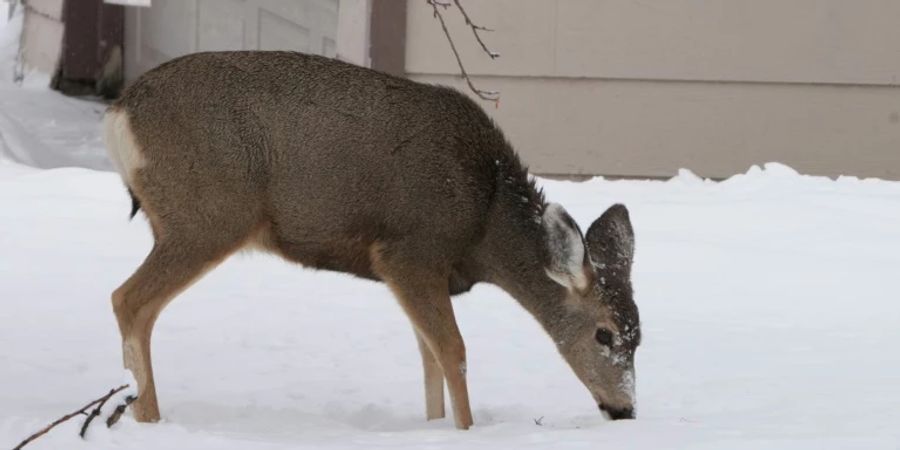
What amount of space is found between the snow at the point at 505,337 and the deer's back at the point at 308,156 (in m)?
0.39

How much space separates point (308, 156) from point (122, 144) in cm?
68

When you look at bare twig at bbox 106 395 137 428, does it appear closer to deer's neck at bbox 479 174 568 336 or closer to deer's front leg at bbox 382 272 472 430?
deer's front leg at bbox 382 272 472 430

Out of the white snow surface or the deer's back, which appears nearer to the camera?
the white snow surface

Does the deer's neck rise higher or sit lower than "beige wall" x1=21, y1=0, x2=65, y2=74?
lower

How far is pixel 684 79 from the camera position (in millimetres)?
10508

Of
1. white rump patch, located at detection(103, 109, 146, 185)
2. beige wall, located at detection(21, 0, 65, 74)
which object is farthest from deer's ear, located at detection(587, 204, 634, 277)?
beige wall, located at detection(21, 0, 65, 74)

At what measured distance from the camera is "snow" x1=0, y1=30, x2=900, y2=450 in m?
5.44

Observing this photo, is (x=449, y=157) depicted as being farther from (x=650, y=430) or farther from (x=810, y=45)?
(x=810, y=45)

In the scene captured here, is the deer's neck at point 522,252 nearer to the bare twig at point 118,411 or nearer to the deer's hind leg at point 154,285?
the deer's hind leg at point 154,285

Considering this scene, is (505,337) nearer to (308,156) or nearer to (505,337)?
(505,337)

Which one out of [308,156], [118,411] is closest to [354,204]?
[308,156]

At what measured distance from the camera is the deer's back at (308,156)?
18.8 feet

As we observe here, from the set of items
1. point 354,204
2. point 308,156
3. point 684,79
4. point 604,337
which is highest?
point 684,79

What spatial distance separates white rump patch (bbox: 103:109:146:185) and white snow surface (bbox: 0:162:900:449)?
0.91 m
